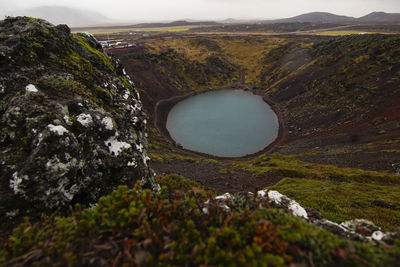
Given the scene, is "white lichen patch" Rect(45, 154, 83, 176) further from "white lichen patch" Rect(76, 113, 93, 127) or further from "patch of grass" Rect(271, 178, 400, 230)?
"patch of grass" Rect(271, 178, 400, 230)

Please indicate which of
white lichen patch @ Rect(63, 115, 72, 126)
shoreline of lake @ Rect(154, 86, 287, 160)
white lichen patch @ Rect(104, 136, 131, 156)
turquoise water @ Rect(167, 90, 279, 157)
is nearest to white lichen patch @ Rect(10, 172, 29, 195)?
white lichen patch @ Rect(63, 115, 72, 126)

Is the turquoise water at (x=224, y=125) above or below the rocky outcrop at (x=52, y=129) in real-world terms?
below

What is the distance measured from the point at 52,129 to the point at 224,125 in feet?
136

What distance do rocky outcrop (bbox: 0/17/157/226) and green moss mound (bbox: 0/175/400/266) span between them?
2592 mm

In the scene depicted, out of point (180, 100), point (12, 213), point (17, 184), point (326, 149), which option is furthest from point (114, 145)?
point (180, 100)

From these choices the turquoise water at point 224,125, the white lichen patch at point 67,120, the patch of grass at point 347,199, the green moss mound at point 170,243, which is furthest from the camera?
the turquoise water at point 224,125

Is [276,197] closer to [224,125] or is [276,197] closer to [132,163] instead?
[132,163]

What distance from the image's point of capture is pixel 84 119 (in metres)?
8.99

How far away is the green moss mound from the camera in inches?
142

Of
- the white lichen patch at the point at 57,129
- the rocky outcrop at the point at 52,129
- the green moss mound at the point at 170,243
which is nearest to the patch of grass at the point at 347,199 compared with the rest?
the green moss mound at the point at 170,243

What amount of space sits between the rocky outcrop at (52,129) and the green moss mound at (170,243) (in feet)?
8.50

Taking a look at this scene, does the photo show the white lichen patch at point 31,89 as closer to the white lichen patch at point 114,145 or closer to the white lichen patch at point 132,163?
the white lichen patch at point 114,145

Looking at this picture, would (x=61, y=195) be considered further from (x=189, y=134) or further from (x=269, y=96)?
(x=269, y=96)

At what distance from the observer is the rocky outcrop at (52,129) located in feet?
21.2
